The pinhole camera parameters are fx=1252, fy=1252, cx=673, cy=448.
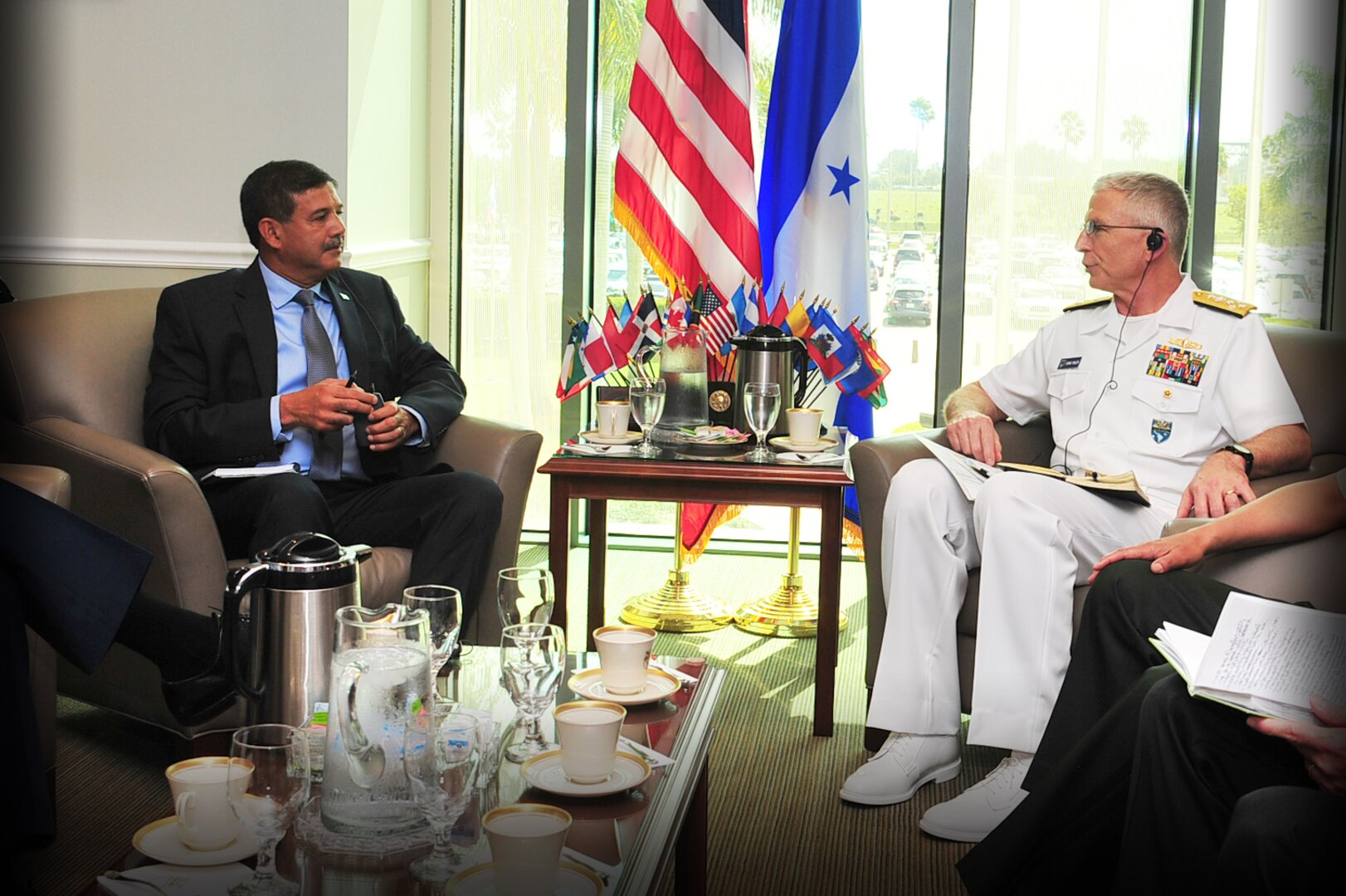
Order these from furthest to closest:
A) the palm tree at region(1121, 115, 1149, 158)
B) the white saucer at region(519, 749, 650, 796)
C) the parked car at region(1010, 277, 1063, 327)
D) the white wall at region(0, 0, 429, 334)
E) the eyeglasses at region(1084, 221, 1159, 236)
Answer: the parked car at region(1010, 277, 1063, 327)
the palm tree at region(1121, 115, 1149, 158)
the white wall at region(0, 0, 429, 334)
the eyeglasses at region(1084, 221, 1159, 236)
the white saucer at region(519, 749, 650, 796)

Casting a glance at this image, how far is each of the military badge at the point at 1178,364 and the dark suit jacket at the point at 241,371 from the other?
1.55 metres

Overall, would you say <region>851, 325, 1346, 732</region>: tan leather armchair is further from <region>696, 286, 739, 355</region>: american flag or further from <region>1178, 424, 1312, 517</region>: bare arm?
<region>696, 286, 739, 355</region>: american flag

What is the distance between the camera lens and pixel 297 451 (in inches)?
108

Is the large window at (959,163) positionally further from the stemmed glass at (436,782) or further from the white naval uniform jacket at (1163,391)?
the stemmed glass at (436,782)

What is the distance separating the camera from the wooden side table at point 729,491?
267cm

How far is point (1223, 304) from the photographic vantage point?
105 inches

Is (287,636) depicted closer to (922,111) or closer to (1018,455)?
(1018,455)

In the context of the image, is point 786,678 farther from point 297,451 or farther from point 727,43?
point 727,43

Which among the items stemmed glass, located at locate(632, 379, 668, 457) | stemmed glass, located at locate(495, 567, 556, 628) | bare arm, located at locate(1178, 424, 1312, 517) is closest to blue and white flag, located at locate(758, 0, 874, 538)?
stemmed glass, located at locate(632, 379, 668, 457)

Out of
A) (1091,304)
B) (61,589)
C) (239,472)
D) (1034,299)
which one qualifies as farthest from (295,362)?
(1034,299)

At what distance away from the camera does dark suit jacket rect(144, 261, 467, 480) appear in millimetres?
2615

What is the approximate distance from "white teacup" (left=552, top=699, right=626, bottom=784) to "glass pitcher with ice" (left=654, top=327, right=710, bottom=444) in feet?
5.22

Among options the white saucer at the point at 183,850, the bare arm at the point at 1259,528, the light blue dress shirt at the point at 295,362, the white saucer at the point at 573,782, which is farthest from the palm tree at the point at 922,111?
the white saucer at the point at 183,850

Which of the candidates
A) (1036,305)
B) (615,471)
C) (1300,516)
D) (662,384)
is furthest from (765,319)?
(1300,516)
